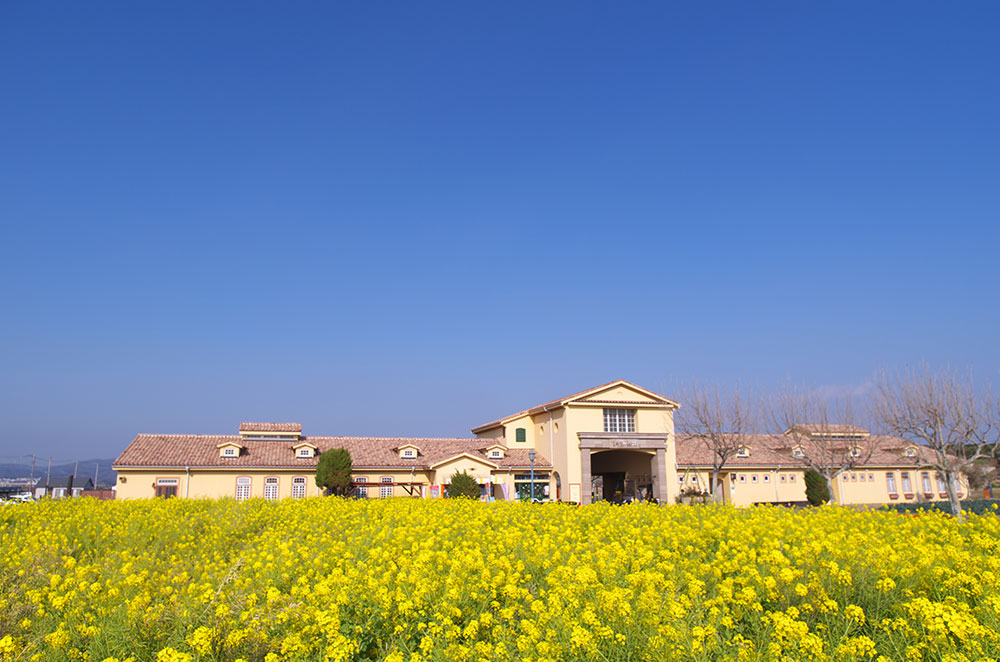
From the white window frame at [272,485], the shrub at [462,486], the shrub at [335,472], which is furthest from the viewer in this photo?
the white window frame at [272,485]

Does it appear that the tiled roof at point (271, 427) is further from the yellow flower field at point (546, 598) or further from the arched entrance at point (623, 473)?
the yellow flower field at point (546, 598)

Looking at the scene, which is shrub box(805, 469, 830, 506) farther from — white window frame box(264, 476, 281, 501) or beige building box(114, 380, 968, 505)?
white window frame box(264, 476, 281, 501)

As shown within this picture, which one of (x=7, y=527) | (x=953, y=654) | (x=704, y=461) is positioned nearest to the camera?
(x=953, y=654)

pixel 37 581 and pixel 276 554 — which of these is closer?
pixel 37 581

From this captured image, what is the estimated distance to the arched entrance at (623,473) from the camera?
42719 mm

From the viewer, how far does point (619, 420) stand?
134 ft

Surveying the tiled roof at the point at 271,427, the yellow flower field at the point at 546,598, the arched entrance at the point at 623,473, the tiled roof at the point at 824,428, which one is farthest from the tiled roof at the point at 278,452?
the yellow flower field at the point at 546,598

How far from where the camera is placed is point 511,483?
3984cm

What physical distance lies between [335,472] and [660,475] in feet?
63.2

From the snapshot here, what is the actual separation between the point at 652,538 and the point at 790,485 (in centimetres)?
4160

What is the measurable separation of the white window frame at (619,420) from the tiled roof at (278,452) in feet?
15.0

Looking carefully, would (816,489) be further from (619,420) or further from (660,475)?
(619,420)

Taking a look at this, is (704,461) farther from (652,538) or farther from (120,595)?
(120,595)

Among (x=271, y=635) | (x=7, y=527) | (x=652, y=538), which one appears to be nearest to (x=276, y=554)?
(x=271, y=635)
